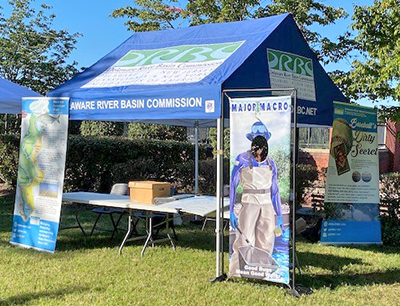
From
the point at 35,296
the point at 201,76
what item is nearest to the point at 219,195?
the point at 201,76

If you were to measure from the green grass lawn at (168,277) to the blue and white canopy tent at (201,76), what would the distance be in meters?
0.59

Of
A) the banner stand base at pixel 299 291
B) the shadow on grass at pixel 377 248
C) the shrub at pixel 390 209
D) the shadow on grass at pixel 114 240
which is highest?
the shrub at pixel 390 209

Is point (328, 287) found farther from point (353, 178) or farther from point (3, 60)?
point (3, 60)

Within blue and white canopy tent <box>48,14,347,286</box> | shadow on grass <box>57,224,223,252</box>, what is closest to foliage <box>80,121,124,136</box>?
shadow on grass <box>57,224,223,252</box>

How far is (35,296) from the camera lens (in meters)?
4.78

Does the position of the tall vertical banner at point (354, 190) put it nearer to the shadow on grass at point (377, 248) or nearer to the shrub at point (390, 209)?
the shadow on grass at point (377, 248)

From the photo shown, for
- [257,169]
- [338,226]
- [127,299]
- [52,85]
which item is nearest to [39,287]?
[127,299]

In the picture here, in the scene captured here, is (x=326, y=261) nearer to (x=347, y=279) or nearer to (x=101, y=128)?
(x=347, y=279)

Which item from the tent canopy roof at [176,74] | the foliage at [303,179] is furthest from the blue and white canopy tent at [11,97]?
the foliage at [303,179]

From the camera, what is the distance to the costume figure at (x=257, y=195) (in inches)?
193

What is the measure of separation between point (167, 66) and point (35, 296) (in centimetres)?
339

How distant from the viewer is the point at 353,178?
723cm

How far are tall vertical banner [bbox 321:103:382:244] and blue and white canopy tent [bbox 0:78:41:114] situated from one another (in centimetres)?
495

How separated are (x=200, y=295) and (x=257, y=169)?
1.43m
